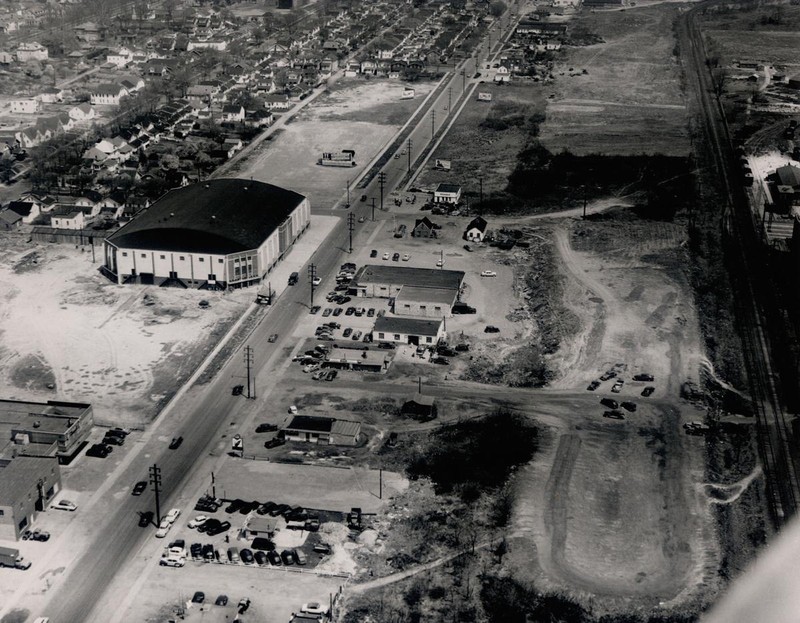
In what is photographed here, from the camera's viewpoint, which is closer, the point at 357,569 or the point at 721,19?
the point at 357,569

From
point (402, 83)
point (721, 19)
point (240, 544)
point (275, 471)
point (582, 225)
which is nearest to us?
point (240, 544)

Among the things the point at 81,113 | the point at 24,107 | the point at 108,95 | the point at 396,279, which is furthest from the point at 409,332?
the point at 24,107

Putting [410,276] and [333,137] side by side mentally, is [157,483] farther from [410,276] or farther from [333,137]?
[333,137]

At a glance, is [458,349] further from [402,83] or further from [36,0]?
[36,0]

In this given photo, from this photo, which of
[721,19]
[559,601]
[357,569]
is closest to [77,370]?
[357,569]

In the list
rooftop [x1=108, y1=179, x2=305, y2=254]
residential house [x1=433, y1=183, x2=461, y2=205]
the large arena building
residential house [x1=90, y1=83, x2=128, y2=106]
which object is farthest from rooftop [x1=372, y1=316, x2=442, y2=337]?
residential house [x1=90, y1=83, x2=128, y2=106]

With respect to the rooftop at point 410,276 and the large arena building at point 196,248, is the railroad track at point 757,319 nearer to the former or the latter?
the rooftop at point 410,276

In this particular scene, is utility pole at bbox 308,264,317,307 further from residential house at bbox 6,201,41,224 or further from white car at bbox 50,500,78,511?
white car at bbox 50,500,78,511
